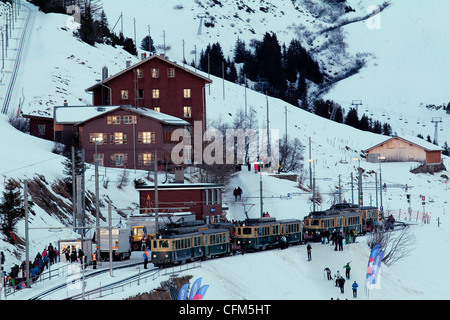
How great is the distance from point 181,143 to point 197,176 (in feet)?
14.4

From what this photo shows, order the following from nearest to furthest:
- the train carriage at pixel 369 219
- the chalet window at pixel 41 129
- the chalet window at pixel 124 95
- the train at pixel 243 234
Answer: the train at pixel 243 234 → the train carriage at pixel 369 219 → the chalet window at pixel 41 129 → the chalet window at pixel 124 95

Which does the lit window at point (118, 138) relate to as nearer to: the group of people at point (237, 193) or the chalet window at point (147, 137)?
the chalet window at point (147, 137)

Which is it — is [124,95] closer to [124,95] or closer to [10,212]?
[124,95]

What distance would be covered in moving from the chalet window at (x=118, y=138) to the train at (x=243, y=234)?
22023 millimetres

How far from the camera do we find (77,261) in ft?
136

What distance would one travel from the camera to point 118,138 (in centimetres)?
7850

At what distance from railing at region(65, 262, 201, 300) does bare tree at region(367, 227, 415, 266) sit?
Answer: 20202 millimetres

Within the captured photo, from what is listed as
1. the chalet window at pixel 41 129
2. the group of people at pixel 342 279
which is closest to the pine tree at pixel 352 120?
the chalet window at pixel 41 129

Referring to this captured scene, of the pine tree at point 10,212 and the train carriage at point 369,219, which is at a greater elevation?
the pine tree at point 10,212

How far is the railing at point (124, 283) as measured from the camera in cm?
3091

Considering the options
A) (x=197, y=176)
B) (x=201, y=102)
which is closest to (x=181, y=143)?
(x=197, y=176)

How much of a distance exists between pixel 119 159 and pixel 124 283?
44.3 meters
